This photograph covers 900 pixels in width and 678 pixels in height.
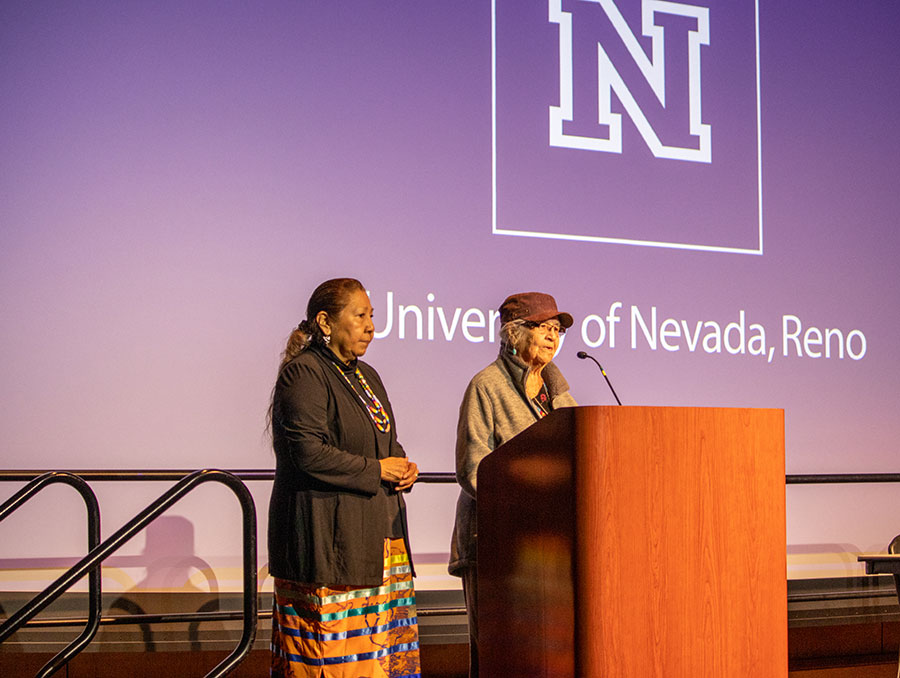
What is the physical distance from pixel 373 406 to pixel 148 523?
0.67m

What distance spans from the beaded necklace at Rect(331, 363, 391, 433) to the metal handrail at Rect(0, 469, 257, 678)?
404 mm

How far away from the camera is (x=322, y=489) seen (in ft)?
7.48

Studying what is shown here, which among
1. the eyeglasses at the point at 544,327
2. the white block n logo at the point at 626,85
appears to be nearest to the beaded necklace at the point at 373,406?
the eyeglasses at the point at 544,327

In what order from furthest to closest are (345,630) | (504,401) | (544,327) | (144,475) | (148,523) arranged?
(144,475) → (544,327) → (504,401) → (148,523) → (345,630)

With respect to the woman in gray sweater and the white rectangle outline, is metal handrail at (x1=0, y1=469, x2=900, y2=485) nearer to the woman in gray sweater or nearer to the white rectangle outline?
the woman in gray sweater

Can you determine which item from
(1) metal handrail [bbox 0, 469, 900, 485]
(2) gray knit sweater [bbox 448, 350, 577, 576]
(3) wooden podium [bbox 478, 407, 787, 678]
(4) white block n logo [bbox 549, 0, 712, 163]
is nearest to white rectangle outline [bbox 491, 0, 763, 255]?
(4) white block n logo [bbox 549, 0, 712, 163]

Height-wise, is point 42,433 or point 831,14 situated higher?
point 831,14

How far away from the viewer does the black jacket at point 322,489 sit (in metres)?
2.25

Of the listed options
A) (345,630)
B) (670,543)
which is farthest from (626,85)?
(670,543)

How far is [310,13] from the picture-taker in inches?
148

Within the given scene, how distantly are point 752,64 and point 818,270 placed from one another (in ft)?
3.44

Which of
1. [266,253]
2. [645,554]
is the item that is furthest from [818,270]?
[645,554]

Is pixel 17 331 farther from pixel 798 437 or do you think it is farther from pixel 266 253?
pixel 798 437

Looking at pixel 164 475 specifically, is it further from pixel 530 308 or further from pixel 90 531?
pixel 530 308
